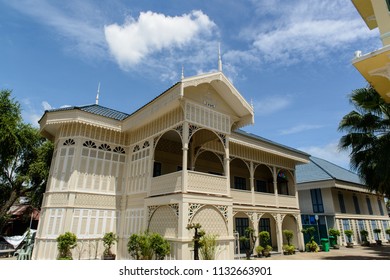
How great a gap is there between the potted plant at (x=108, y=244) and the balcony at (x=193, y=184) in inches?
111

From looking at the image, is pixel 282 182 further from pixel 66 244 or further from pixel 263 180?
pixel 66 244

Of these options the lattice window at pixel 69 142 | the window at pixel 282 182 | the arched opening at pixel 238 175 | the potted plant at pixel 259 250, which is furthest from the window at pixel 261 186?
the lattice window at pixel 69 142

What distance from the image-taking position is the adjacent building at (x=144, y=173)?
1071 centimetres

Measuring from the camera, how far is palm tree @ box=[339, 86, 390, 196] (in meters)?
10.3

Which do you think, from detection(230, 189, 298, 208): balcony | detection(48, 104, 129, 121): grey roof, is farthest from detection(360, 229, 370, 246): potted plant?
detection(48, 104, 129, 121): grey roof

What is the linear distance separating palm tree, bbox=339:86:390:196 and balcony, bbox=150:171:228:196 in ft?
20.1

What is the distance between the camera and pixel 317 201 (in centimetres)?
2320

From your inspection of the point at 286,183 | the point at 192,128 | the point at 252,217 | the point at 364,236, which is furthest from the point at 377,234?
the point at 192,128

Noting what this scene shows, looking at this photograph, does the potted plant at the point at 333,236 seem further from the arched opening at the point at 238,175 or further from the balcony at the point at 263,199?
the arched opening at the point at 238,175

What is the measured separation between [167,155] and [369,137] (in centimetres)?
1082

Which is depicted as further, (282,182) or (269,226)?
(282,182)

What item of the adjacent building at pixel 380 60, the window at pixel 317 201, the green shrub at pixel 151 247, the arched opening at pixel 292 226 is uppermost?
the adjacent building at pixel 380 60

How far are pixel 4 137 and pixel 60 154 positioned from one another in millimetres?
7874

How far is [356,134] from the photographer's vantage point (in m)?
13.4
